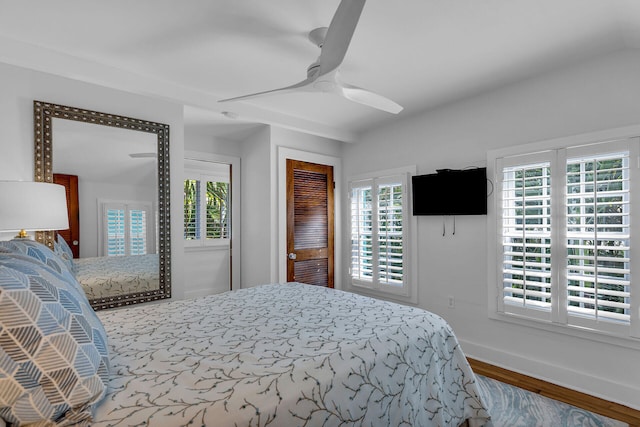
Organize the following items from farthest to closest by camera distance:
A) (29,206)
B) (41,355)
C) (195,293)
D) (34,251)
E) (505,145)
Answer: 1. (195,293)
2. (505,145)
3. (29,206)
4. (34,251)
5. (41,355)

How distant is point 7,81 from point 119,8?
42.1 inches

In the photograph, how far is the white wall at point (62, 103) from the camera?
7.34ft

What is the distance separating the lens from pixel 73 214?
8.36 feet

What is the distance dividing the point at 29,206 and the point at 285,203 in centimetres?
239

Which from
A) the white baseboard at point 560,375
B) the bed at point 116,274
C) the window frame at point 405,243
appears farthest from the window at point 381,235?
the bed at point 116,274

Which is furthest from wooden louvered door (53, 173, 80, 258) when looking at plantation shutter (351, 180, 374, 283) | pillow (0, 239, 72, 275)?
plantation shutter (351, 180, 374, 283)

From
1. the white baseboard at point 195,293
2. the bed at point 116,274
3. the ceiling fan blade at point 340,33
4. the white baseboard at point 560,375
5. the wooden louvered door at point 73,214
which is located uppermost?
the ceiling fan blade at point 340,33

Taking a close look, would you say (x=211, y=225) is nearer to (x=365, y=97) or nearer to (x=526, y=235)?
(x=365, y=97)

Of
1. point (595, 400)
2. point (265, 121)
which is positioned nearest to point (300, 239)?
point (265, 121)

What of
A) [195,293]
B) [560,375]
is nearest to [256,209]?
[195,293]

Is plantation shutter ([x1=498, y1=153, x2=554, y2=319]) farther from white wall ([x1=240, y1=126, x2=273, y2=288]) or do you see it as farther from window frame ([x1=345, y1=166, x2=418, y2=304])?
white wall ([x1=240, y1=126, x2=273, y2=288])

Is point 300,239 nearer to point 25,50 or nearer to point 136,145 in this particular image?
point 136,145

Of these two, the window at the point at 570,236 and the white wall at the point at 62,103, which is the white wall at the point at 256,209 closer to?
the white wall at the point at 62,103

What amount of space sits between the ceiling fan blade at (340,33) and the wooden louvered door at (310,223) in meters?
2.26
